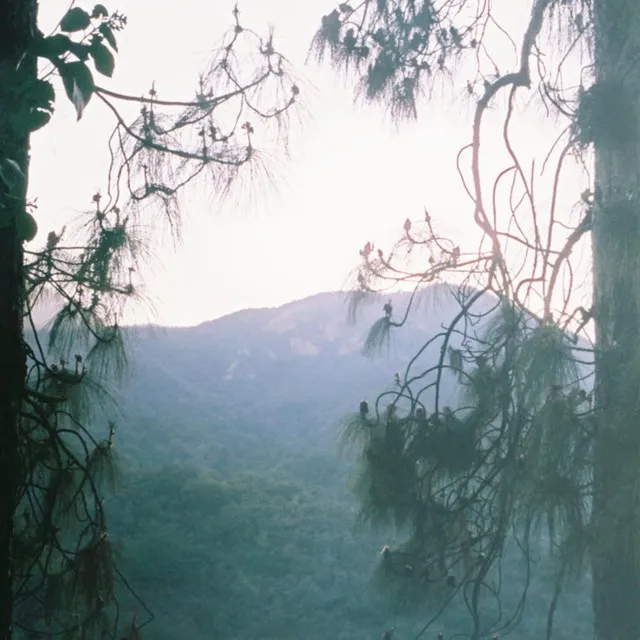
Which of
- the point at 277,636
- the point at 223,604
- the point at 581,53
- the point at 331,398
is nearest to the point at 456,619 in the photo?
the point at 277,636

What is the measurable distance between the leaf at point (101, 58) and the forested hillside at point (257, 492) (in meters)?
4.43

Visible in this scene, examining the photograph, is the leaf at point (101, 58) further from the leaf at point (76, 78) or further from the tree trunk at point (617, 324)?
the tree trunk at point (617, 324)

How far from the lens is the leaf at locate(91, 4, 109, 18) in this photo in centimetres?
125

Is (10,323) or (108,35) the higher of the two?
(108,35)

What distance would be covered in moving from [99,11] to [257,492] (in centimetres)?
1025

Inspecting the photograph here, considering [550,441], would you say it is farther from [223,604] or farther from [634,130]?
[223,604]

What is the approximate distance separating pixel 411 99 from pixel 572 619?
727 cm

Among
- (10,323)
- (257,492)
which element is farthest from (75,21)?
(257,492)

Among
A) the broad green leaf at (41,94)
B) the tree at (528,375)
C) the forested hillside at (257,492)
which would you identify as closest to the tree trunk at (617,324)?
the tree at (528,375)

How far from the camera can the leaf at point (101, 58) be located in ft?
3.95

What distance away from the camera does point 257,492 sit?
437 inches

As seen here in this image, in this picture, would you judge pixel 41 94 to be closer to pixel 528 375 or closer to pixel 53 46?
pixel 53 46

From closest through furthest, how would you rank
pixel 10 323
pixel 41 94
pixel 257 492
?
pixel 41 94
pixel 10 323
pixel 257 492

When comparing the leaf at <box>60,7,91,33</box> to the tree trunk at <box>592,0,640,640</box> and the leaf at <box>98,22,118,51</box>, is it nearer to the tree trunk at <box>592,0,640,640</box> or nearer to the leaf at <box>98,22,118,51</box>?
the leaf at <box>98,22,118,51</box>
